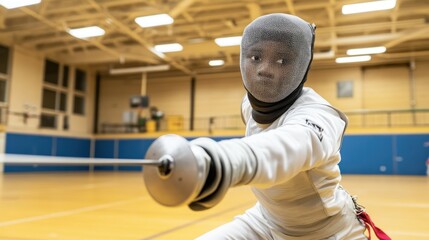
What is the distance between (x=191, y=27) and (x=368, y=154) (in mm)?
10360

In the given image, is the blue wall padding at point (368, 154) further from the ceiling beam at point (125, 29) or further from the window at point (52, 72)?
the window at point (52, 72)

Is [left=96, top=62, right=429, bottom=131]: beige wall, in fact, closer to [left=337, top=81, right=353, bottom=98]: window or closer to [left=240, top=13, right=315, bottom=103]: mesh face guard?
[left=337, top=81, right=353, bottom=98]: window

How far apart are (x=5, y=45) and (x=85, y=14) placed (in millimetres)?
5864

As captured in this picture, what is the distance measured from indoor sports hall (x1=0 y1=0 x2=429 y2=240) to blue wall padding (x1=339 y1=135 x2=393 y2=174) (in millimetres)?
48

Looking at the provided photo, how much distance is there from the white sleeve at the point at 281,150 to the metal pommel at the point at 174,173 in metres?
0.10

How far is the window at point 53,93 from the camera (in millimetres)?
20438

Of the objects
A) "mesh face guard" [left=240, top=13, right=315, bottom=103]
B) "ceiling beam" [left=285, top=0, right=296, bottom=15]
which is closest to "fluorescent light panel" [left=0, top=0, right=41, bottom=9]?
"ceiling beam" [left=285, top=0, right=296, bottom=15]

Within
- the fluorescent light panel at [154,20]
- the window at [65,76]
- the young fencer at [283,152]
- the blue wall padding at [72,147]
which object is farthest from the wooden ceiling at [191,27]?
the young fencer at [283,152]

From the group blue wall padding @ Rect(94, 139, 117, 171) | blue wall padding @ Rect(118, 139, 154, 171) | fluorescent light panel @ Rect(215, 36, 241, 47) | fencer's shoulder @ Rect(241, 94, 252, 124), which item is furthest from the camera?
blue wall padding @ Rect(94, 139, 117, 171)

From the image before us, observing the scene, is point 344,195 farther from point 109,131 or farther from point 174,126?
point 109,131

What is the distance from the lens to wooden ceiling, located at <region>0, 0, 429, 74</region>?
46.5 ft

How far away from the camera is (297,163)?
3.68 ft

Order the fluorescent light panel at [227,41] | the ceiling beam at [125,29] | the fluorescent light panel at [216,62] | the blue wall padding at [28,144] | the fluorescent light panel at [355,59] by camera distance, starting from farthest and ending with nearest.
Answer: the fluorescent light panel at [216,62]
the fluorescent light panel at [355,59]
the blue wall padding at [28,144]
the fluorescent light panel at [227,41]
the ceiling beam at [125,29]

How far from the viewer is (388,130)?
707 inches
